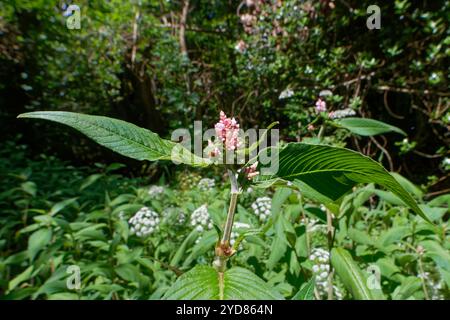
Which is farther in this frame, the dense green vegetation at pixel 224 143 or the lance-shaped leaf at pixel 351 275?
the lance-shaped leaf at pixel 351 275

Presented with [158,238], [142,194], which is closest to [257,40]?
[142,194]

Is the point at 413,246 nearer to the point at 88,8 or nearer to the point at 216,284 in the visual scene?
the point at 216,284

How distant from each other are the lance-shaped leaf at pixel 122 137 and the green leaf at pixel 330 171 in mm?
114

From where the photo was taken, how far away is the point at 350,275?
68 centimetres

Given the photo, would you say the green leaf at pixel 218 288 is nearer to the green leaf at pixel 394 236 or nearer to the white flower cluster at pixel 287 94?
the green leaf at pixel 394 236

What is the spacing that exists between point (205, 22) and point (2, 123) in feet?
9.94

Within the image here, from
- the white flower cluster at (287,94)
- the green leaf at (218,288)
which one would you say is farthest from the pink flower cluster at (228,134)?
the white flower cluster at (287,94)

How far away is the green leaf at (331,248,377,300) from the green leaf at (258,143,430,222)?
1.11 feet

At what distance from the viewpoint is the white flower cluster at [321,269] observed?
3.05 ft

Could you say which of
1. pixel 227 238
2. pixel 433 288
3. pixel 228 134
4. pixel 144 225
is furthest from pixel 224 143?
pixel 144 225

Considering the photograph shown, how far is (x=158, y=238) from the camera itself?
1468mm

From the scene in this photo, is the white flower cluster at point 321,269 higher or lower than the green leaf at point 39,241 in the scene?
lower

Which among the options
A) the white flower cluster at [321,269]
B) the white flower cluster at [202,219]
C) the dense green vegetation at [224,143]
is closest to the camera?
the dense green vegetation at [224,143]
